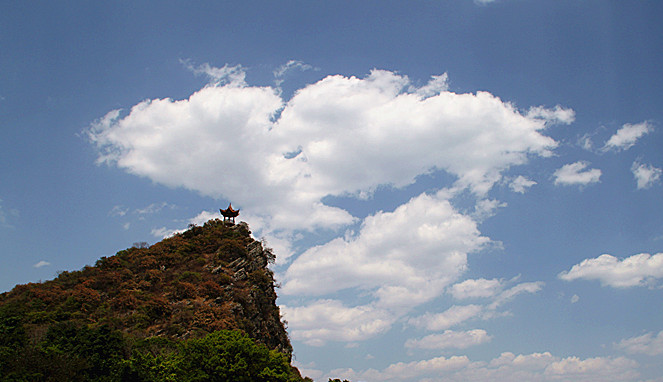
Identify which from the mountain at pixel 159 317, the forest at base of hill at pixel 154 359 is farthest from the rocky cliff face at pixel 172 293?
the forest at base of hill at pixel 154 359

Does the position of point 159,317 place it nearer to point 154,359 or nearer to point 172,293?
point 172,293

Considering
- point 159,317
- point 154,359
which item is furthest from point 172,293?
point 154,359

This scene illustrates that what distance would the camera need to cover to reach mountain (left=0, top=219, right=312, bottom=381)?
30.7 meters

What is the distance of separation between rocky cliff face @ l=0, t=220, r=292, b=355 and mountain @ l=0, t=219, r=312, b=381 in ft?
0.38

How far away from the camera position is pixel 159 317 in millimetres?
45156

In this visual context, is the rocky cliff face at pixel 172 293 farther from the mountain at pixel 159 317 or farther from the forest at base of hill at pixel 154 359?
the forest at base of hill at pixel 154 359

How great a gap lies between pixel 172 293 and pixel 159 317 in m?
3.99

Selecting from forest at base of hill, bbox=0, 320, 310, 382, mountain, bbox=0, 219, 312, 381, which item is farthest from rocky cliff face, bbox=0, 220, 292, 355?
forest at base of hill, bbox=0, 320, 310, 382

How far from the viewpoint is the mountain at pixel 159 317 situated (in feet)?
101

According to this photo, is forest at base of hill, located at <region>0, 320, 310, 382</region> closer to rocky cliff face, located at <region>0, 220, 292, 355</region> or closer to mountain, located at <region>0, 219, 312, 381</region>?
mountain, located at <region>0, 219, 312, 381</region>

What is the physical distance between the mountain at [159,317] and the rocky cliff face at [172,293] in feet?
0.38

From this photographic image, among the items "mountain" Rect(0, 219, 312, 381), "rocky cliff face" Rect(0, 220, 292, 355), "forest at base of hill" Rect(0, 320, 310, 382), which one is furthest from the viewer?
"rocky cliff face" Rect(0, 220, 292, 355)

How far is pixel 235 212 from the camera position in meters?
72.6

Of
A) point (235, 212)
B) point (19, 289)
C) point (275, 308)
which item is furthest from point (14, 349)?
point (235, 212)
